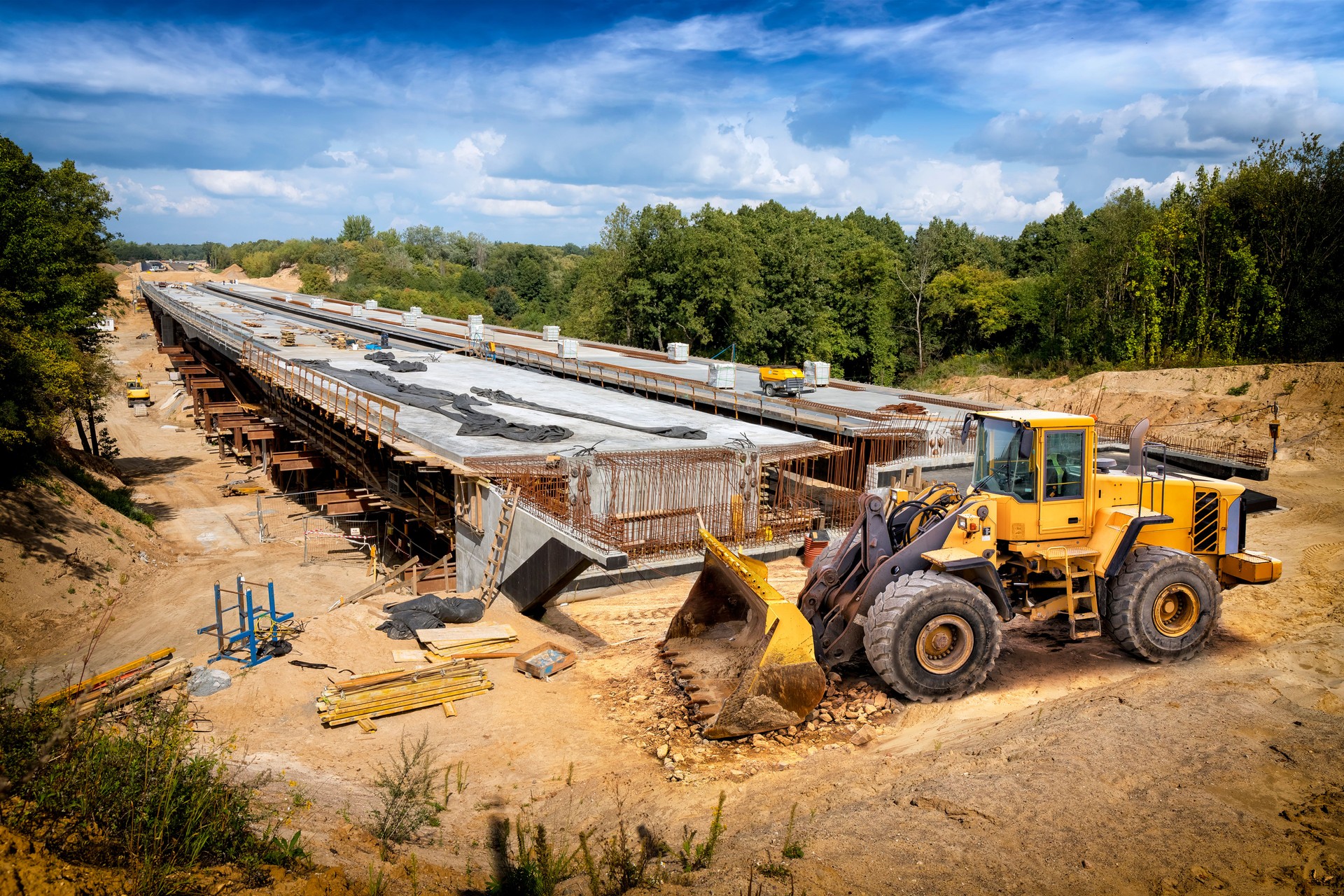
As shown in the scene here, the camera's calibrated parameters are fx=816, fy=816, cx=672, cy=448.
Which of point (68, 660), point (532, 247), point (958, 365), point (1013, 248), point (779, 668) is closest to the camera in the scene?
point (779, 668)

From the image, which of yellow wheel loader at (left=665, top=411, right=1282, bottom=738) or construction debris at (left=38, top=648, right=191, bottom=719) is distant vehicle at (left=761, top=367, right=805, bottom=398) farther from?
construction debris at (left=38, top=648, right=191, bottom=719)

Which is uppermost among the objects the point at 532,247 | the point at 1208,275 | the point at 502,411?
the point at 532,247

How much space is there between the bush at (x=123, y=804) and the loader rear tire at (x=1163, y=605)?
10194 mm

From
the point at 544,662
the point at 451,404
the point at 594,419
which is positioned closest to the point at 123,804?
the point at 544,662

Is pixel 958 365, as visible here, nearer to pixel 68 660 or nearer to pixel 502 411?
pixel 502 411

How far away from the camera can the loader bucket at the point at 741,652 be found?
32.5ft

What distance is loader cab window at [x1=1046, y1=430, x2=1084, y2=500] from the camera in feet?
35.2

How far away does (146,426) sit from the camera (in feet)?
175

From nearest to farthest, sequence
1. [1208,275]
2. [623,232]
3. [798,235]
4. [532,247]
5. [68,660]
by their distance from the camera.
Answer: [68,660]
[1208,275]
[623,232]
[798,235]
[532,247]

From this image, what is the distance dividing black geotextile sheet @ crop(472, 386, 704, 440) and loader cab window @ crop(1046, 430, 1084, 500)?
13.2 meters

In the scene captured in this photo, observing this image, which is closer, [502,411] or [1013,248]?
[502,411]

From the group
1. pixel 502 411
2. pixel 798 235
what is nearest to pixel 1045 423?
pixel 502 411

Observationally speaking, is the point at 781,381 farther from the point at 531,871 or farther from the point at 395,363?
the point at 531,871

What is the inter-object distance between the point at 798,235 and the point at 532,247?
108 metres
